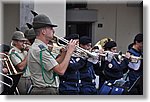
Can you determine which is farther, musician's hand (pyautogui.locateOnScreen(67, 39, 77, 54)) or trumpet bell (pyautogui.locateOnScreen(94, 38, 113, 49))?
trumpet bell (pyautogui.locateOnScreen(94, 38, 113, 49))

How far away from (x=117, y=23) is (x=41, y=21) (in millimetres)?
840

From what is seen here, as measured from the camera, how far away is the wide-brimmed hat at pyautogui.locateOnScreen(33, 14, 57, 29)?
3.12 meters

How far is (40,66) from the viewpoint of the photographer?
9.96ft

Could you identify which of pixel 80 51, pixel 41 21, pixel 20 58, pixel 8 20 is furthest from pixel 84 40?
pixel 8 20

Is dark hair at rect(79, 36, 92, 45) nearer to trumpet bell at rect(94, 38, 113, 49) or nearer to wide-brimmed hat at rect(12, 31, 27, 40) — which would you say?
trumpet bell at rect(94, 38, 113, 49)

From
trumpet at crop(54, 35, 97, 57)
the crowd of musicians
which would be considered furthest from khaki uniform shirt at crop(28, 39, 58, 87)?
trumpet at crop(54, 35, 97, 57)

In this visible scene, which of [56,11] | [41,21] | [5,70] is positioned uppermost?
[56,11]

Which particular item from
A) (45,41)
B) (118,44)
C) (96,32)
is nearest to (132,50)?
(118,44)

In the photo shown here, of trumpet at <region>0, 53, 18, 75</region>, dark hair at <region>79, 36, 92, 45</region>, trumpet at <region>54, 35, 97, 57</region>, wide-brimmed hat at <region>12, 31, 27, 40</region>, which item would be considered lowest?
trumpet at <region>0, 53, 18, 75</region>

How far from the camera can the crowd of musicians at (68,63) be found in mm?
3078

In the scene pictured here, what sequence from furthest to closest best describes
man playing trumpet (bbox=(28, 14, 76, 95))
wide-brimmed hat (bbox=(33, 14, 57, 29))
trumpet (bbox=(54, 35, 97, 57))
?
trumpet (bbox=(54, 35, 97, 57))
wide-brimmed hat (bbox=(33, 14, 57, 29))
man playing trumpet (bbox=(28, 14, 76, 95))

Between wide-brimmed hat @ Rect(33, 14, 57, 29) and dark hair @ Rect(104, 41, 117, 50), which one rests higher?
wide-brimmed hat @ Rect(33, 14, 57, 29)

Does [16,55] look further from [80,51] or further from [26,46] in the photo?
[80,51]

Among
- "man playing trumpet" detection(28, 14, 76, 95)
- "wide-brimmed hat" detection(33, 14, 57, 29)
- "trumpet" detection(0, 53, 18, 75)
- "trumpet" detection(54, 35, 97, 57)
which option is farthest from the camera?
"trumpet" detection(0, 53, 18, 75)
